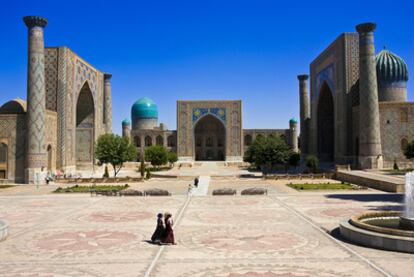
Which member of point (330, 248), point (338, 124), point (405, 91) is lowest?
point (330, 248)

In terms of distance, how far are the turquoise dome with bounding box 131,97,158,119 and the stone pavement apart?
49.7 m

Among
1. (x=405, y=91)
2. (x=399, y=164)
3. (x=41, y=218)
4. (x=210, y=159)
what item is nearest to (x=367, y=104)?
(x=399, y=164)

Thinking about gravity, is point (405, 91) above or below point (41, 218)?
above

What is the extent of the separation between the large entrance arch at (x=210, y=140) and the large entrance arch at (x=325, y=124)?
18.7m

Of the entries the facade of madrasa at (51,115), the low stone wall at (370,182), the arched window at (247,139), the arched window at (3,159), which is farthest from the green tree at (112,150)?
the arched window at (247,139)

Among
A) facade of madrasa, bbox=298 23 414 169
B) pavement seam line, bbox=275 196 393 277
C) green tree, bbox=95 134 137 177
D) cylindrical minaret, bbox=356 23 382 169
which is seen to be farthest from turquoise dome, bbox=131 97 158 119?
pavement seam line, bbox=275 196 393 277

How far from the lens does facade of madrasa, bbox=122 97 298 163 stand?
49812mm

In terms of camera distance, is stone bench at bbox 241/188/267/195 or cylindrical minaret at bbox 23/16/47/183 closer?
stone bench at bbox 241/188/267/195

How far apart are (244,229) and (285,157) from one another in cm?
1824

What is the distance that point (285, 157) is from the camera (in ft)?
88.1

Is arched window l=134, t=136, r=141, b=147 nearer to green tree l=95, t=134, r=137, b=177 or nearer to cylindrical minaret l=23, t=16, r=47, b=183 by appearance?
green tree l=95, t=134, r=137, b=177

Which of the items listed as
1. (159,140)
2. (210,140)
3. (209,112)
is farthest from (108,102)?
(210,140)

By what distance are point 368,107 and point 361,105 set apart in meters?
0.54

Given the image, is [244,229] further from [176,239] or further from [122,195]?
[122,195]
